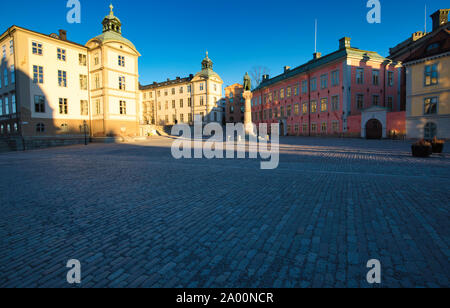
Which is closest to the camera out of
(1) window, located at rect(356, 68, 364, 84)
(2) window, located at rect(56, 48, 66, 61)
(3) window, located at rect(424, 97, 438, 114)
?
(3) window, located at rect(424, 97, 438, 114)

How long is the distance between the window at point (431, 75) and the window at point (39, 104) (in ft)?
152

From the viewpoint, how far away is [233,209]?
4.79m

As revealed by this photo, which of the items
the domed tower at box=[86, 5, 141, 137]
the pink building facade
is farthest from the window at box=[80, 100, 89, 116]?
the pink building facade

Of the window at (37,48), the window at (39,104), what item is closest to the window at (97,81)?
the window at (37,48)

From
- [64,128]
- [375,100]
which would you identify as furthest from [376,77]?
[64,128]

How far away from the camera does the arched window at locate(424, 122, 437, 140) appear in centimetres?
2408

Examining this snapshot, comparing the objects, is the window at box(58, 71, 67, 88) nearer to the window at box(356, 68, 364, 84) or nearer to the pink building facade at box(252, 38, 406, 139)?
the pink building facade at box(252, 38, 406, 139)

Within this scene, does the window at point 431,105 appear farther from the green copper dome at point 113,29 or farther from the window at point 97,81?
the window at point 97,81

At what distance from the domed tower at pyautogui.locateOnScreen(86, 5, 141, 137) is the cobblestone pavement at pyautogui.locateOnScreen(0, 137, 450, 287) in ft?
96.4

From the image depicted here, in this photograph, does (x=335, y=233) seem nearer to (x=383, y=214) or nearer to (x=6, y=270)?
(x=383, y=214)

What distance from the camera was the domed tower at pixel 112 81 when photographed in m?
32.5

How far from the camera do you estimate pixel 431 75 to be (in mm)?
24125

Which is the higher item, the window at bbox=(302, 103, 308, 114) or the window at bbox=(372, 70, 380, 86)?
the window at bbox=(372, 70, 380, 86)
